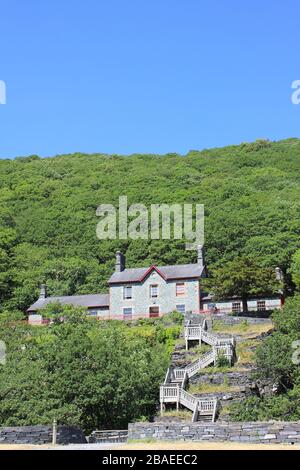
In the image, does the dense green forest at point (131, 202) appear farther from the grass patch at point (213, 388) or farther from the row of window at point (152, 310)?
the grass patch at point (213, 388)

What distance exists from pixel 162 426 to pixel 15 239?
96.0 meters

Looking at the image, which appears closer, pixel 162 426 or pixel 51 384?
pixel 162 426

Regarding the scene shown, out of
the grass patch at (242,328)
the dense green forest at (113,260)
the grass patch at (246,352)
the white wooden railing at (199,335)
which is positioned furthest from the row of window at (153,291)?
the grass patch at (246,352)

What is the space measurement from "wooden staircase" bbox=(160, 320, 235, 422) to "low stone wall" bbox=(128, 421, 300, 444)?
10839mm

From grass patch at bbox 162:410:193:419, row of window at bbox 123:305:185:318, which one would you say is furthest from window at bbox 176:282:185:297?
grass patch at bbox 162:410:193:419

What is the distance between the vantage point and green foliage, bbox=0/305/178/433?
35.8 metres

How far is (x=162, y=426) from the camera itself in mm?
26828

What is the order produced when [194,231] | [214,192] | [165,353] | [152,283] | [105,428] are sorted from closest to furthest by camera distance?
[105,428] < [165,353] < [152,283] < [194,231] < [214,192]

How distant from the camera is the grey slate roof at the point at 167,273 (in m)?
68.0

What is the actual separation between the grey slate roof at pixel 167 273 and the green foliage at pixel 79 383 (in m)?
23.6

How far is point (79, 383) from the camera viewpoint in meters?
36.7

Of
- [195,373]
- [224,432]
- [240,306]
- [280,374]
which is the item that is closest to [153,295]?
[240,306]

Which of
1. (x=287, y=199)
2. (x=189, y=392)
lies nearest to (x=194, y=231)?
(x=287, y=199)
